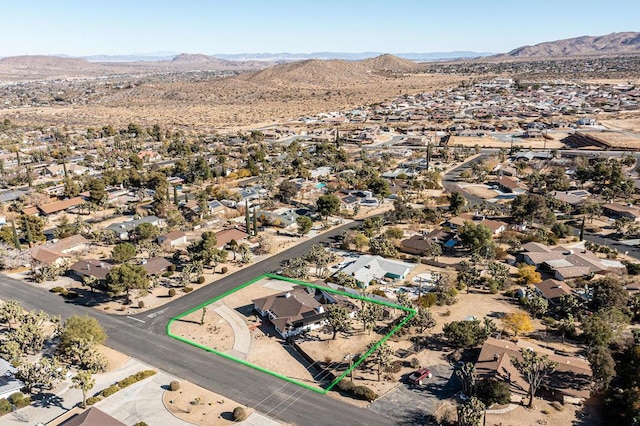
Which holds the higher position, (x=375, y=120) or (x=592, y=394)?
(x=375, y=120)

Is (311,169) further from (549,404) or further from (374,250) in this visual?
(549,404)

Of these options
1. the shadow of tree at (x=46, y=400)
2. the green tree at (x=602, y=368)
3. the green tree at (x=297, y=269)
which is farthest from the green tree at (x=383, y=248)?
the shadow of tree at (x=46, y=400)

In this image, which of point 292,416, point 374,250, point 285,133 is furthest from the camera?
point 285,133

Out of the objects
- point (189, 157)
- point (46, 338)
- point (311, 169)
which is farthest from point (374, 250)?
point (189, 157)

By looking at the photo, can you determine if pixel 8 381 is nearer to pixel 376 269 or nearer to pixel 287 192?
pixel 376 269

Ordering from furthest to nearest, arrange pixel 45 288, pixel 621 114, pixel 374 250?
pixel 621 114 < pixel 374 250 < pixel 45 288

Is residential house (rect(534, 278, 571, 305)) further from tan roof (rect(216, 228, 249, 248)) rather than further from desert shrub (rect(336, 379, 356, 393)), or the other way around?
tan roof (rect(216, 228, 249, 248))

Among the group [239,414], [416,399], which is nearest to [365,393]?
[416,399]
